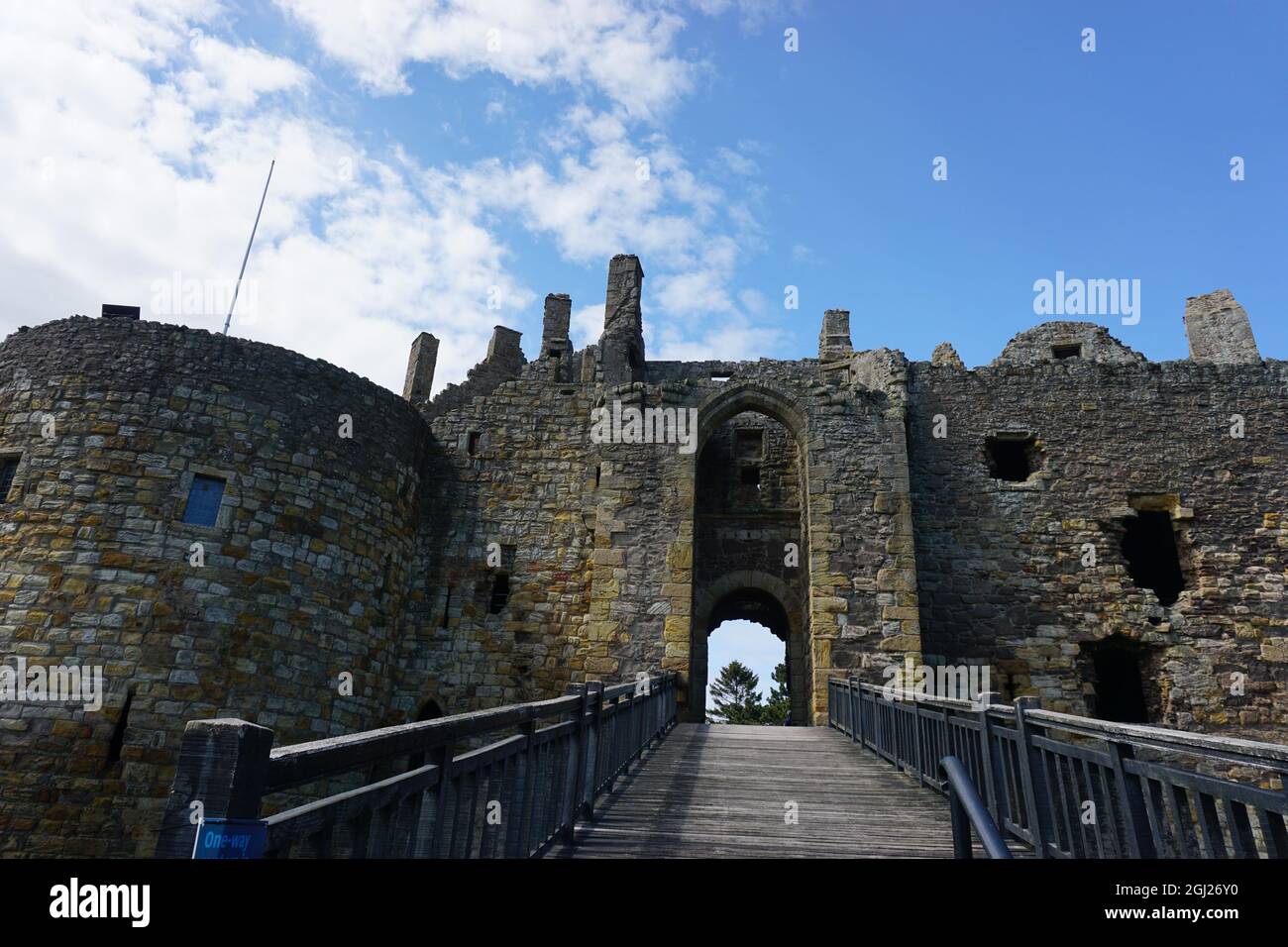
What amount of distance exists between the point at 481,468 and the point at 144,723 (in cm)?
713

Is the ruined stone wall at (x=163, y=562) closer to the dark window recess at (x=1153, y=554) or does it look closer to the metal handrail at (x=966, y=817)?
the metal handrail at (x=966, y=817)

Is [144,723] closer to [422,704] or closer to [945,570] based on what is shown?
[422,704]

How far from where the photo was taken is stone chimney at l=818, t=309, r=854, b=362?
19406mm

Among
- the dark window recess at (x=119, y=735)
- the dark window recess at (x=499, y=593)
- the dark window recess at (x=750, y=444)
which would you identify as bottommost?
the dark window recess at (x=119, y=735)

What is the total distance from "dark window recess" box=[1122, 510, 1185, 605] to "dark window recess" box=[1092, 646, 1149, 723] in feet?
5.12

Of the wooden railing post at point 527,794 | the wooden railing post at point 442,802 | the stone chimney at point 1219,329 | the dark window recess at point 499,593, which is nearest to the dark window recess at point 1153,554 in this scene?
the stone chimney at point 1219,329

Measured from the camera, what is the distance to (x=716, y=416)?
575 inches

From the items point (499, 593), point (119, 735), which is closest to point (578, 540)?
point (499, 593)

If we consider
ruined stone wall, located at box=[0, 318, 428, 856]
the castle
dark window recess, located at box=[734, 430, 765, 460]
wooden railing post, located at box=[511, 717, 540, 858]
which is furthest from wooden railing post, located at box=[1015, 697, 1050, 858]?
dark window recess, located at box=[734, 430, 765, 460]

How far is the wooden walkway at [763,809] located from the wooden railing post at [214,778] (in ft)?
9.96

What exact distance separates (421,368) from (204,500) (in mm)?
12557

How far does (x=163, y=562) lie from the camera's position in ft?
34.6
